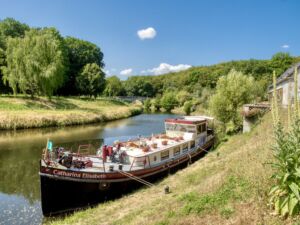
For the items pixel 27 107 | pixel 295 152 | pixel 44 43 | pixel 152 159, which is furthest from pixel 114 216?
pixel 44 43

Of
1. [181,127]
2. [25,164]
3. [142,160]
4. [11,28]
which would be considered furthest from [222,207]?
[11,28]

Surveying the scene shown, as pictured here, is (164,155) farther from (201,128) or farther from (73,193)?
(73,193)

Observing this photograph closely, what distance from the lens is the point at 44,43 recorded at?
4944 centimetres

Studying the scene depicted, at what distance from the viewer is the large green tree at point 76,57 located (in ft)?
249

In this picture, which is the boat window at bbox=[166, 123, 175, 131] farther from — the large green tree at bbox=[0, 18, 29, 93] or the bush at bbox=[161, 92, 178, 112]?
the bush at bbox=[161, 92, 178, 112]

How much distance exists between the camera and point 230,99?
31.3 m

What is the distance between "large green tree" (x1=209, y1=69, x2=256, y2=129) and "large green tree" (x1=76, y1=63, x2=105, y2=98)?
43739 mm

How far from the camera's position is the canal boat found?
1437cm

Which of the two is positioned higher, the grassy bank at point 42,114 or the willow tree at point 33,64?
the willow tree at point 33,64

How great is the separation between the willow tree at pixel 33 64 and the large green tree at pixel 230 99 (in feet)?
96.4

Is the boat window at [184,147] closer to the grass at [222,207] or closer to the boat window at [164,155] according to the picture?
the boat window at [164,155]

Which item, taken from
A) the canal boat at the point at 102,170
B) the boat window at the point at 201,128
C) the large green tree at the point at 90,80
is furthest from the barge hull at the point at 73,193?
the large green tree at the point at 90,80

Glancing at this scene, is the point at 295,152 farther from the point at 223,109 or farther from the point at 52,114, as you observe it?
the point at 52,114

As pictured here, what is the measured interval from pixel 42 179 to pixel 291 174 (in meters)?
11.6
